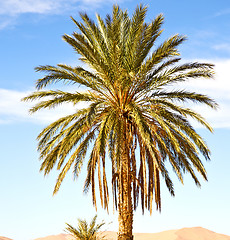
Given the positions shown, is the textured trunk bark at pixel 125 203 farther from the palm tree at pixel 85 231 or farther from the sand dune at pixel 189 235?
the sand dune at pixel 189 235

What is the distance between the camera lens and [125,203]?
65.1 ft

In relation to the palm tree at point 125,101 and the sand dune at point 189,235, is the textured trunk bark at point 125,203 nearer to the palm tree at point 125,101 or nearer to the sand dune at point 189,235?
the palm tree at point 125,101

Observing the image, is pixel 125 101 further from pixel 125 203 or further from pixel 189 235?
pixel 189 235

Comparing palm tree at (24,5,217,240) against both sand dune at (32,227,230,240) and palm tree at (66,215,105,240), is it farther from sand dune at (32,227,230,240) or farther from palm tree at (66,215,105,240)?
sand dune at (32,227,230,240)

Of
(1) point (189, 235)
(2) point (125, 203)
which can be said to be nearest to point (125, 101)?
(2) point (125, 203)

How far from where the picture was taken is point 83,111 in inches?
768

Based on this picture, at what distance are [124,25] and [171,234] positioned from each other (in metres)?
147

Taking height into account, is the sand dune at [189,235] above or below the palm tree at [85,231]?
above

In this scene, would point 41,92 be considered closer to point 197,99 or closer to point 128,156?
point 128,156

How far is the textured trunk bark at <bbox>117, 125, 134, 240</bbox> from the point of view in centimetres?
1967

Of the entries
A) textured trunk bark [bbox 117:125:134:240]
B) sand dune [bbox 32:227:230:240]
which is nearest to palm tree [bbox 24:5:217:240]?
textured trunk bark [bbox 117:125:134:240]

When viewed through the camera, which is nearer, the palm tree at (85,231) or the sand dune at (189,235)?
the palm tree at (85,231)

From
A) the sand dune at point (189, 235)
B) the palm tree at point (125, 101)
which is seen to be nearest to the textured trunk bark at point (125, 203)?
the palm tree at point (125, 101)

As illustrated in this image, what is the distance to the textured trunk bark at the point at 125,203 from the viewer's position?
19672 mm
